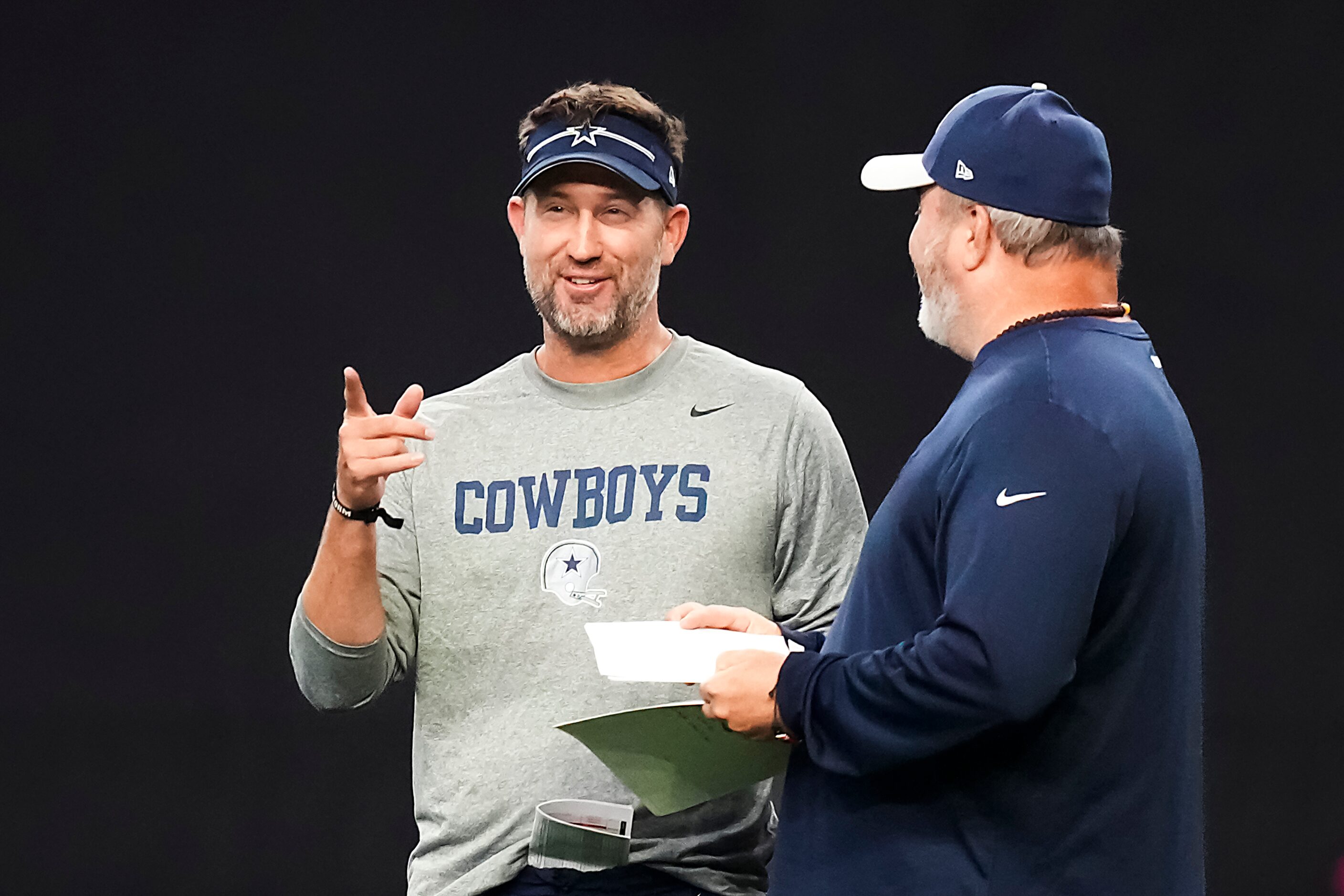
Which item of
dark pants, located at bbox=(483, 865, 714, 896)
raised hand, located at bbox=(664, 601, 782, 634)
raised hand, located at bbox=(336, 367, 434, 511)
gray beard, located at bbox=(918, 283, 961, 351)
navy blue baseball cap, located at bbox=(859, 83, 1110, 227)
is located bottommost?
dark pants, located at bbox=(483, 865, 714, 896)

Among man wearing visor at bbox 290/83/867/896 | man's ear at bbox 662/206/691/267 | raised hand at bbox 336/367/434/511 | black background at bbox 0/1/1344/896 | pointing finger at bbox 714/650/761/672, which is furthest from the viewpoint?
black background at bbox 0/1/1344/896

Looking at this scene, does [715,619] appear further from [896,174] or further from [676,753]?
[896,174]

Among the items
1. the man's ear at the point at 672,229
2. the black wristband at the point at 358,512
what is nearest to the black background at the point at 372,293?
the man's ear at the point at 672,229

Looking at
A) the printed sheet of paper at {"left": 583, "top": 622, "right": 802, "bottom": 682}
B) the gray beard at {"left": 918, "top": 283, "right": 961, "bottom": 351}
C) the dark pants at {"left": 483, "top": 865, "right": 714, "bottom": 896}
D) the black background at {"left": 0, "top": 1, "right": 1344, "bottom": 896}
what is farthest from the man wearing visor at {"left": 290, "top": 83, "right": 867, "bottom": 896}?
the black background at {"left": 0, "top": 1, "right": 1344, "bottom": 896}

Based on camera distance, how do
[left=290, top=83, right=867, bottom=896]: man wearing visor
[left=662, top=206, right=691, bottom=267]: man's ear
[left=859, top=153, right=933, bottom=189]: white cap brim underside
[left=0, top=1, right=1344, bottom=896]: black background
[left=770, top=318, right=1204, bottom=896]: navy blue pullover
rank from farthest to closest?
[left=0, top=1, right=1344, bottom=896]: black background, [left=662, top=206, right=691, bottom=267]: man's ear, [left=290, top=83, right=867, bottom=896]: man wearing visor, [left=859, top=153, right=933, bottom=189]: white cap brim underside, [left=770, top=318, right=1204, bottom=896]: navy blue pullover

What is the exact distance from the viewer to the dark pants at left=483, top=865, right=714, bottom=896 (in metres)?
1.64

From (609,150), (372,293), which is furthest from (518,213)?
(372,293)

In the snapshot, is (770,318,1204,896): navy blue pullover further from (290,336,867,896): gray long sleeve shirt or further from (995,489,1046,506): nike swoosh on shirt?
(290,336,867,896): gray long sleeve shirt

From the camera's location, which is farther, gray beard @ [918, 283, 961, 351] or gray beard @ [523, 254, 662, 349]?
gray beard @ [523, 254, 662, 349]

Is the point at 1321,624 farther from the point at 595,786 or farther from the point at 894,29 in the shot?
the point at 595,786

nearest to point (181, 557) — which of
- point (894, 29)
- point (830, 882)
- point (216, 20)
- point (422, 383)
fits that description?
point (422, 383)

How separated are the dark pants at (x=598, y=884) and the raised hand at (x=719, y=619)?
1.05ft

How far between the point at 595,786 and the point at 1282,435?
228 centimetres

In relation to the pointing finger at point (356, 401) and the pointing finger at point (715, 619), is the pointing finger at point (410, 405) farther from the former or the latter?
the pointing finger at point (715, 619)
